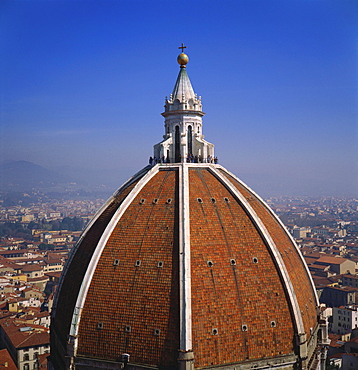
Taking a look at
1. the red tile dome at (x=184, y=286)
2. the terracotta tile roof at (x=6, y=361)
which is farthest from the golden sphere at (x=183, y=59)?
the terracotta tile roof at (x=6, y=361)

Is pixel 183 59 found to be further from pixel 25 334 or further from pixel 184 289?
pixel 25 334

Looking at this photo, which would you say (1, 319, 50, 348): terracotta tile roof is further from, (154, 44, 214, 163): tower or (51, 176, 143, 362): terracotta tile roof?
(154, 44, 214, 163): tower

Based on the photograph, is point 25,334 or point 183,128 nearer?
point 183,128

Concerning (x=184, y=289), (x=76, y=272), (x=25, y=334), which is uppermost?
(x=76, y=272)

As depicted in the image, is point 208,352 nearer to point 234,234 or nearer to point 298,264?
point 234,234

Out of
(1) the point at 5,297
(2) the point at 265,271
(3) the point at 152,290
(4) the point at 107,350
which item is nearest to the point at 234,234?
(2) the point at 265,271

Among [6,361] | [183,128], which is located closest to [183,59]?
[183,128]

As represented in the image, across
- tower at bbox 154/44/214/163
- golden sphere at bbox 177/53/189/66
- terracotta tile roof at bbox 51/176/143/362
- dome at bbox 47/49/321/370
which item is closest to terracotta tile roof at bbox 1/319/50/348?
terracotta tile roof at bbox 51/176/143/362

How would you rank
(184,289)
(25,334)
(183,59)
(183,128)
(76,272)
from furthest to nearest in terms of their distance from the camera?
(25,334)
(183,59)
(183,128)
(76,272)
(184,289)
